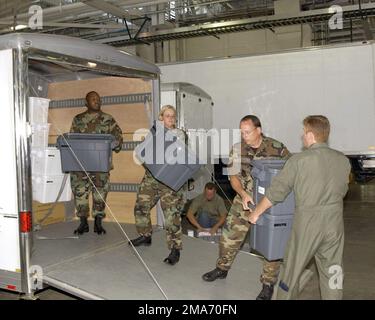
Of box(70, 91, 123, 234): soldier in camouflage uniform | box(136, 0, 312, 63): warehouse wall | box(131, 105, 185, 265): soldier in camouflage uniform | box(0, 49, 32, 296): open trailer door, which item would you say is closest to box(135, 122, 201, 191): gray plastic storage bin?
box(131, 105, 185, 265): soldier in camouflage uniform

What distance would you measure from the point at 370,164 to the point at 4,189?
6.38 metres

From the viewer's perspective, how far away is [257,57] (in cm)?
839

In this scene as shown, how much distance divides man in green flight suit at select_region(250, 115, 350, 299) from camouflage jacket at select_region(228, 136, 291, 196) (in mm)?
624

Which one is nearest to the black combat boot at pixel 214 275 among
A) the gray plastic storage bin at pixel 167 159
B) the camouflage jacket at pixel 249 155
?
the camouflage jacket at pixel 249 155

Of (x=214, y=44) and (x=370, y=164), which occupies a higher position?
(x=214, y=44)

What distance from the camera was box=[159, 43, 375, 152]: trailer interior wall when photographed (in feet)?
24.8

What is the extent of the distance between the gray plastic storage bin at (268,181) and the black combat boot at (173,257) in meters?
1.27

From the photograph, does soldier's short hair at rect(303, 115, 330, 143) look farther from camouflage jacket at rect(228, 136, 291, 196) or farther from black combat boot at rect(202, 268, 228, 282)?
black combat boot at rect(202, 268, 228, 282)

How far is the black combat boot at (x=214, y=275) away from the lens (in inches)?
158

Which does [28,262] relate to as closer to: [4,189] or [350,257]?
[4,189]

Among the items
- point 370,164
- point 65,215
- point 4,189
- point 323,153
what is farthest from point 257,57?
point 4,189

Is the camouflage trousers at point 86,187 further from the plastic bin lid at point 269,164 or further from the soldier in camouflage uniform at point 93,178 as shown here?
the plastic bin lid at point 269,164

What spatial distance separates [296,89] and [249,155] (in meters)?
4.64

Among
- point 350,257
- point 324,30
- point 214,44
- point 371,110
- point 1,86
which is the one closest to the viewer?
point 1,86
